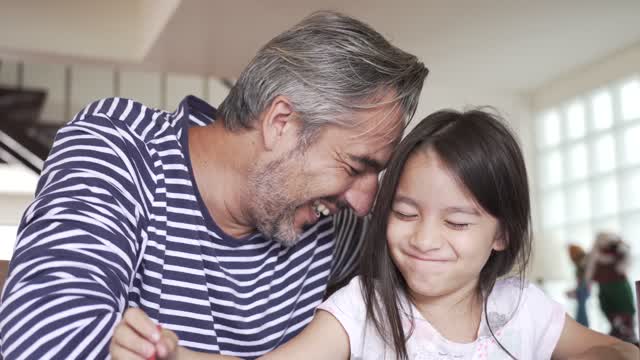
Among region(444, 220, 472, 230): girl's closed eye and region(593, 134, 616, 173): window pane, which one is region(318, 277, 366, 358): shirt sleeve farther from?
region(593, 134, 616, 173): window pane

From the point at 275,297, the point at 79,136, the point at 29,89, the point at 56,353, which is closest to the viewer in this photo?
the point at 56,353

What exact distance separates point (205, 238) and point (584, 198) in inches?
213

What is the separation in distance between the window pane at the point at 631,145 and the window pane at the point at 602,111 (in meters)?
0.20

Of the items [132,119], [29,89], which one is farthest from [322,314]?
[29,89]

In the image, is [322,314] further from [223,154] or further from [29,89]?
[29,89]

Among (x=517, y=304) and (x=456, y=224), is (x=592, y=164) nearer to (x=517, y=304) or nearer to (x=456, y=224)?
(x=517, y=304)

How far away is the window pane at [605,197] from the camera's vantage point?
6.16 meters

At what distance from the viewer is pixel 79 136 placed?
56.6 inches

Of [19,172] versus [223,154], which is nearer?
[223,154]

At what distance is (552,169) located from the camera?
6980mm

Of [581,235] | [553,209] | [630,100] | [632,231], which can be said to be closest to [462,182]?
[632,231]

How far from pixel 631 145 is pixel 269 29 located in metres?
2.76

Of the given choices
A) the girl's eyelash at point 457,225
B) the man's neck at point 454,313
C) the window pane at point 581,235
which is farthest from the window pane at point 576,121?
the girl's eyelash at point 457,225

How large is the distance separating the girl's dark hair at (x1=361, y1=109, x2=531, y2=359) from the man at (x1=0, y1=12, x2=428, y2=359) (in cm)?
11
